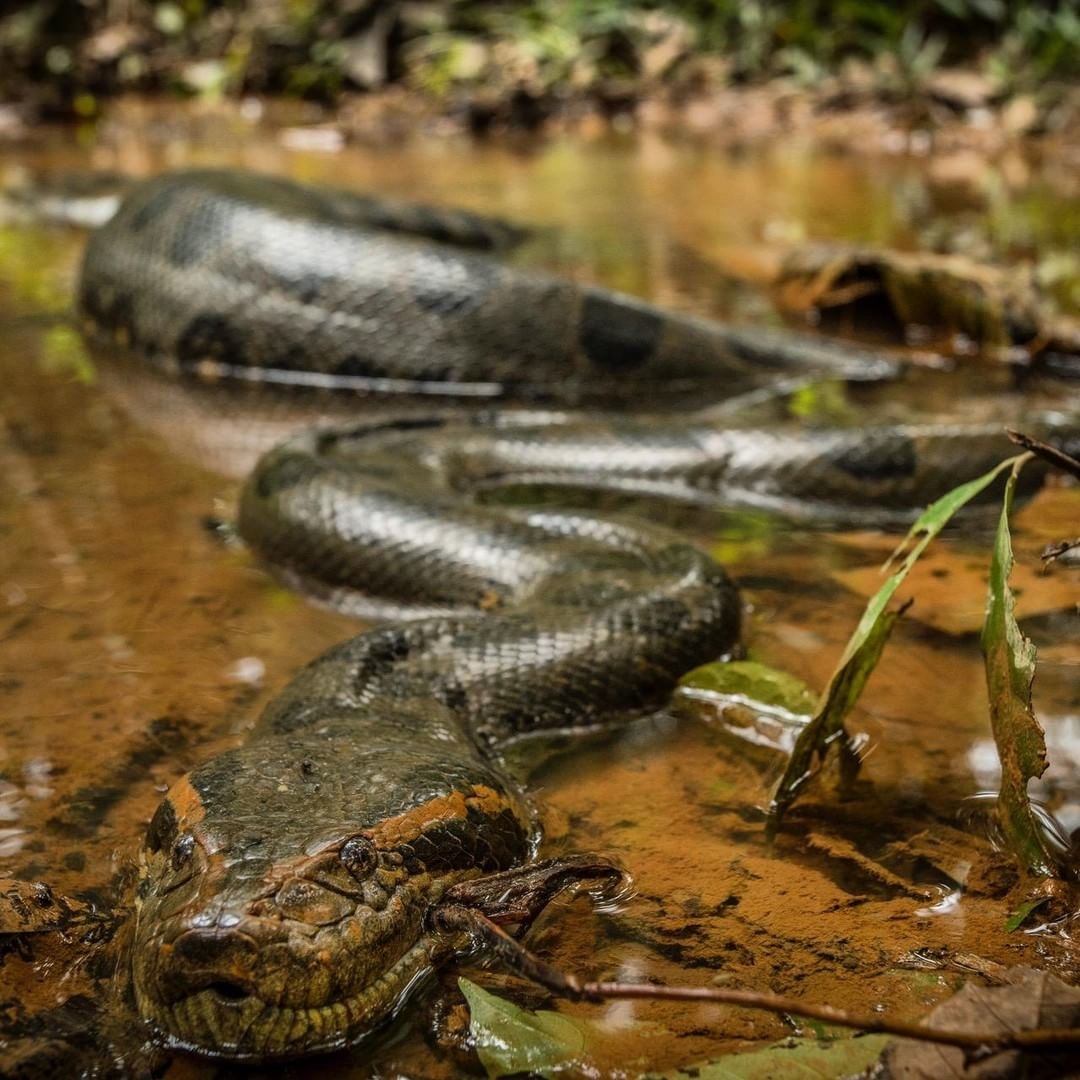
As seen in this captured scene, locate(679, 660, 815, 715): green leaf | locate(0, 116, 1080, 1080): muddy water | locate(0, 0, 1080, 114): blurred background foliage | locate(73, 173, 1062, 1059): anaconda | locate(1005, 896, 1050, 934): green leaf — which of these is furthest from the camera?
locate(0, 0, 1080, 114): blurred background foliage

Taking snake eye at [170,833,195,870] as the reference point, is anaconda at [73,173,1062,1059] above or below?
below

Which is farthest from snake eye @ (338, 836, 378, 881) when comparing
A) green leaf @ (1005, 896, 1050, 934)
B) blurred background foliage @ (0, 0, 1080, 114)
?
blurred background foliage @ (0, 0, 1080, 114)

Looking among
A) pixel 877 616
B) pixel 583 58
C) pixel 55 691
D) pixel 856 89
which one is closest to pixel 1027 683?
pixel 877 616

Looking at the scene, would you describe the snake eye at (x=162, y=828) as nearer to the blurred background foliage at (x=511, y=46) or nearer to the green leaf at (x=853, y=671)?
the green leaf at (x=853, y=671)

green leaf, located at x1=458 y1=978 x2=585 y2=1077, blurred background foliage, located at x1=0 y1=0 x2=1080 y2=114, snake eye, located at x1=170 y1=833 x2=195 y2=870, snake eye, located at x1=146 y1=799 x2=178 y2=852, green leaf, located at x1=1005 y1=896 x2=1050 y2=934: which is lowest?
blurred background foliage, located at x1=0 y1=0 x2=1080 y2=114

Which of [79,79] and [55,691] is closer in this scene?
[55,691]

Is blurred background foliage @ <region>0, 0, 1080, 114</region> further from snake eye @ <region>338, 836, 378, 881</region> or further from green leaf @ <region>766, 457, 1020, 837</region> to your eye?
snake eye @ <region>338, 836, 378, 881</region>

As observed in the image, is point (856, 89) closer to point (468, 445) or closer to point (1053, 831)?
point (468, 445)
